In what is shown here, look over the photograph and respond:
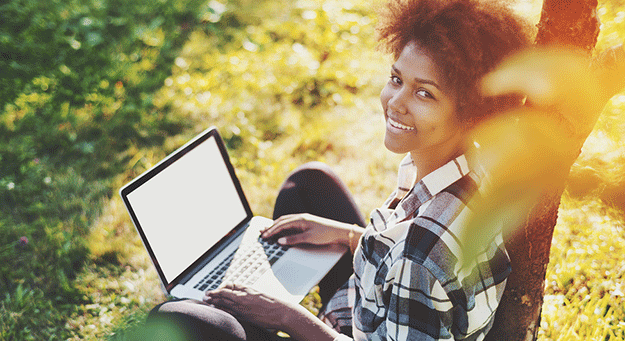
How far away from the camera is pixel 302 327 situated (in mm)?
1924

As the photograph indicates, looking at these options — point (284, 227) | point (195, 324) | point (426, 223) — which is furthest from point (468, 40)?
point (195, 324)

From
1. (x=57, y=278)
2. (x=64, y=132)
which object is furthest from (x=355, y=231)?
(x=64, y=132)

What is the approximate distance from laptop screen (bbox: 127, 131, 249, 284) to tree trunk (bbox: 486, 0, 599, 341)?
1373mm

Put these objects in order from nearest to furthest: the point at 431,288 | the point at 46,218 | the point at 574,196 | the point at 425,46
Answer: the point at 431,288
the point at 425,46
the point at 574,196
the point at 46,218

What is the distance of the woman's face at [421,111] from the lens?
1565 mm

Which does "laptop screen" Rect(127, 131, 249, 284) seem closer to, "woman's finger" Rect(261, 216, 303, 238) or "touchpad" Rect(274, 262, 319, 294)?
"woman's finger" Rect(261, 216, 303, 238)

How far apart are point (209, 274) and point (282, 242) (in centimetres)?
38

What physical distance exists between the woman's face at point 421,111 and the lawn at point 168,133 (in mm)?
626

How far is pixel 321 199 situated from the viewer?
2.50 m

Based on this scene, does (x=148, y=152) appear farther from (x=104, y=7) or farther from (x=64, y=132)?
(x=104, y=7)

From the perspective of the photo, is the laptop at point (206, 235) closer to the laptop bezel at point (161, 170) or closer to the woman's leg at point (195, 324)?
the laptop bezel at point (161, 170)

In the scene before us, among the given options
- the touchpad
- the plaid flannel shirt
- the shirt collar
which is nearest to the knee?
the touchpad

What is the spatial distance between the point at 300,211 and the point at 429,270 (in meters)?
1.18

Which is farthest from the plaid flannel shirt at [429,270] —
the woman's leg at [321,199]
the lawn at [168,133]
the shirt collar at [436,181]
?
the lawn at [168,133]
